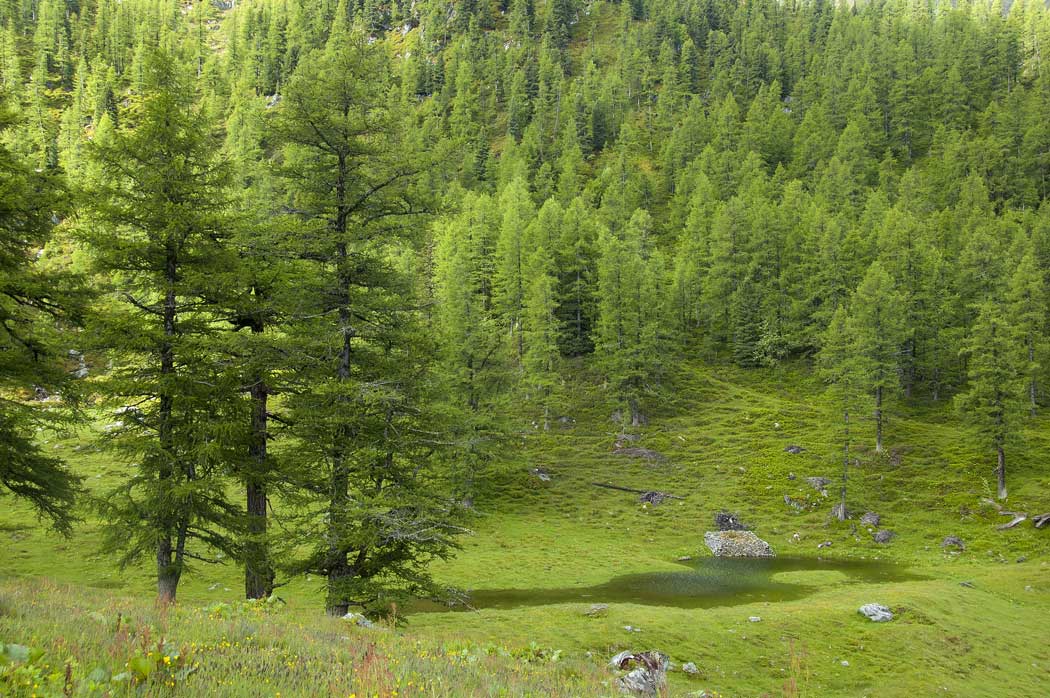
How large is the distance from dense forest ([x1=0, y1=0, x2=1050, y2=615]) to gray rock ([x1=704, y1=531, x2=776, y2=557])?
478 inches

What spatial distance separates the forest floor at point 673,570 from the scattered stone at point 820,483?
1.84 ft

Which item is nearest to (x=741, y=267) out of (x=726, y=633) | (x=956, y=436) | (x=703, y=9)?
(x=956, y=436)

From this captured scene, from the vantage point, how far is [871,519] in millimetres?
43406

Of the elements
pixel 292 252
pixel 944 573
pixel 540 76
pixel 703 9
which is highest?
pixel 703 9

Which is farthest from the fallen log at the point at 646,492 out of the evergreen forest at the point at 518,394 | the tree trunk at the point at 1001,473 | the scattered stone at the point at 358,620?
the scattered stone at the point at 358,620

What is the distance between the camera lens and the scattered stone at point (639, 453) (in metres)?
53.0

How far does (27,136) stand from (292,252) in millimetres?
124025

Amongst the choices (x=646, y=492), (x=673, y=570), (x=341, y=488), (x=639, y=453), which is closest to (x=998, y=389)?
(x=646, y=492)

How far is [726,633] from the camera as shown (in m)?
21.1

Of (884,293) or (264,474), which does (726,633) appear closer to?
A: (264,474)

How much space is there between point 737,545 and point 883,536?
11.1m

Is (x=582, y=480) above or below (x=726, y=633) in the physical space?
below

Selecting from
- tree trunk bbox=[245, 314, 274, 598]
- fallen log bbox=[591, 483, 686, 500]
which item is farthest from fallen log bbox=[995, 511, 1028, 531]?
tree trunk bbox=[245, 314, 274, 598]

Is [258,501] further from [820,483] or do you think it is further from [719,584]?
[820,483]
